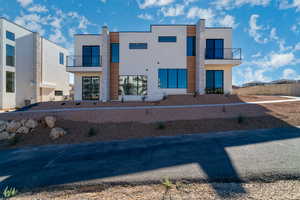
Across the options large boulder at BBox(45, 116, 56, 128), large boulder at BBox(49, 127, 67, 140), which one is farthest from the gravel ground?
large boulder at BBox(45, 116, 56, 128)

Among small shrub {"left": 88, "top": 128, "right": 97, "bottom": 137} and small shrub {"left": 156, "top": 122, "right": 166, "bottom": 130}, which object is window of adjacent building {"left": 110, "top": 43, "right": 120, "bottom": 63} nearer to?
small shrub {"left": 88, "top": 128, "right": 97, "bottom": 137}

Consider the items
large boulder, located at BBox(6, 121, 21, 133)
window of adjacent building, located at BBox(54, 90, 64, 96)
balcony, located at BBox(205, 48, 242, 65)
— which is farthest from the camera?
Answer: window of adjacent building, located at BBox(54, 90, 64, 96)

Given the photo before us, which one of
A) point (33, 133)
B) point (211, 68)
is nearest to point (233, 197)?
point (33, 133)

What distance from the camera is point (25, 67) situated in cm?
1983

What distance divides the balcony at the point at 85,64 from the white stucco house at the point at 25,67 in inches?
300

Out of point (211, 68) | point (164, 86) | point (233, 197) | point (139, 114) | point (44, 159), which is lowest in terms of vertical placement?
point (44, 159)

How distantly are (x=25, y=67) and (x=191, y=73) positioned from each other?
2121cm

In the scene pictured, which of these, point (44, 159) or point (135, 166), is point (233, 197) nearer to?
point (135, 166)

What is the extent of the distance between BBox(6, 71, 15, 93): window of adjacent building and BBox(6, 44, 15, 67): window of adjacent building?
3.90 feet

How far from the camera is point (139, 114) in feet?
31.1

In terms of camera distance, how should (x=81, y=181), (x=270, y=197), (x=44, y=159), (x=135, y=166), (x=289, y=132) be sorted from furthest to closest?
(x=289, y=132) < (x=44, y=159) < (x=135, y=166) < (x=81, y=181) < (x=270, y=197)

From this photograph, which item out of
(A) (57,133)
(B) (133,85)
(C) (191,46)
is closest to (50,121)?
(A) (57,133)

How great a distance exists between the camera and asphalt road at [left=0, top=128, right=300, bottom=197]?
139 inches

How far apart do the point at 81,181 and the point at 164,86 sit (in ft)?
43.8
